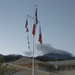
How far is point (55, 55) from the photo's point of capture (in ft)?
221

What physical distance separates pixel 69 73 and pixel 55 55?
18.2m

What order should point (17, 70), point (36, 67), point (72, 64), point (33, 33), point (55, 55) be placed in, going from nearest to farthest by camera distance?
point (33, 33) < point (17, 70) < point (36, 67) < point (72, 64) < point (55, 55)

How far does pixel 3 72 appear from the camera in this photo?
2816 cm

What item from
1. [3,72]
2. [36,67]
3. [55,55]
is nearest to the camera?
[3,72]

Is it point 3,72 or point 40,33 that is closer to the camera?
point 3,72

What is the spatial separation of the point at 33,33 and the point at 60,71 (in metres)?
19.7

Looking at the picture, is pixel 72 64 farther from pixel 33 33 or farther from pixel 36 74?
pixel 33 33

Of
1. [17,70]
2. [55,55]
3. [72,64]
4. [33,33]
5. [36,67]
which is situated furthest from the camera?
[55,55]

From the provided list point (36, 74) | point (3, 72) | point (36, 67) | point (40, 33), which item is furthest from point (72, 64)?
point (3, 72)

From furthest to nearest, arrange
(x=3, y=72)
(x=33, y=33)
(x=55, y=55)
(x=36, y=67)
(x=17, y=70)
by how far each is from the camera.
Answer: (x=55, y=55)
(x=36, y=67)
(x=17, y=70)
(x=33, y=33)
(x=3, y=72)

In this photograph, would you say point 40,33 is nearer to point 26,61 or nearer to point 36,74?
point 36,74

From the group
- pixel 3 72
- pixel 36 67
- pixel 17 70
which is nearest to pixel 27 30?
pixel 3 72

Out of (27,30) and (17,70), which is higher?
(27,30)

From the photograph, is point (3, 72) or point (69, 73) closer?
point (3, 72)
